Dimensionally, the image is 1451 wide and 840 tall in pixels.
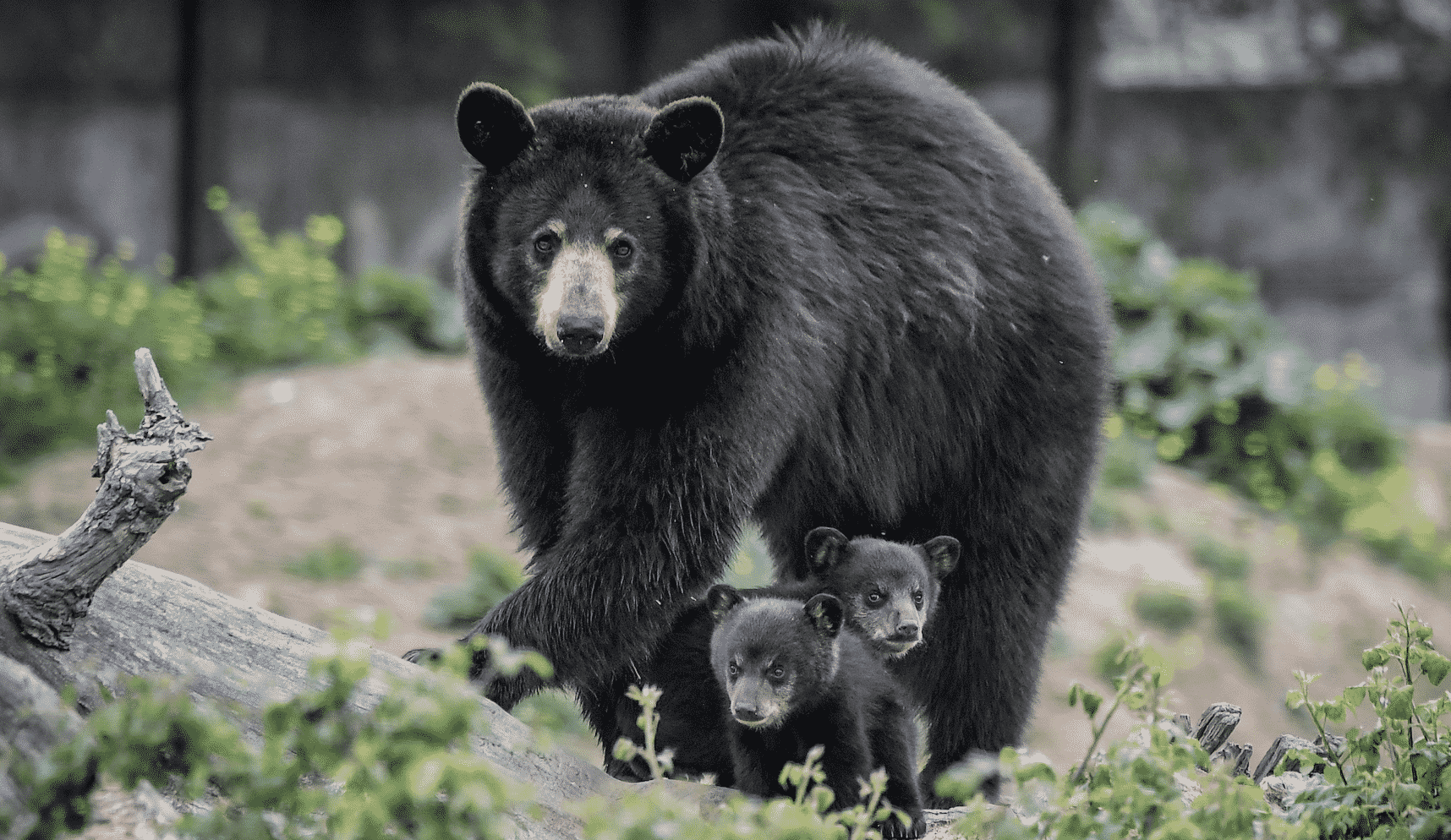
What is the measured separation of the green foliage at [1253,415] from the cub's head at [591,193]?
5796mm

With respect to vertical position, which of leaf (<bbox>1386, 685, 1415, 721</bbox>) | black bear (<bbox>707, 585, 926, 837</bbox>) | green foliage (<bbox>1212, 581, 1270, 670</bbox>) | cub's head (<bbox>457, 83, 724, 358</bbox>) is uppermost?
cub's head (<bbox>457, 83, 724, 358</bbox>)

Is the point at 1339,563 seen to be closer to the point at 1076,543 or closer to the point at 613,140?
the point at 1076,543

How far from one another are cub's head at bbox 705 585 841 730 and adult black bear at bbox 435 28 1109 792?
0.82 ft

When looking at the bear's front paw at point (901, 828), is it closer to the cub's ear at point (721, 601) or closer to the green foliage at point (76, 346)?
the cub's ear at point (721, 601)

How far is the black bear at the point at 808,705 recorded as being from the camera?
326 centimetres

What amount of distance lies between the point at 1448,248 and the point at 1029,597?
866cm

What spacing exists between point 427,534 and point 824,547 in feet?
13.1

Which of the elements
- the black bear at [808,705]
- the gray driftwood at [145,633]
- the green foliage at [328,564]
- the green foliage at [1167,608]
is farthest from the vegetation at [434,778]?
the green foliage at [1167,608]

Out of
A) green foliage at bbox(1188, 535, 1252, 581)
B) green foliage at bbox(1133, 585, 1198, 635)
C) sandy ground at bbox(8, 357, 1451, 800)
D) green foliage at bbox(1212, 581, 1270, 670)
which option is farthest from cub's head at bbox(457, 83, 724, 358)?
green foliage at bbox(1188, 535, 1252, 581)

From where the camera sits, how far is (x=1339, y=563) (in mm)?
8680

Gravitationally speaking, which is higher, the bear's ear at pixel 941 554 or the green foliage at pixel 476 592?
the bear's ear at pixel 941 554

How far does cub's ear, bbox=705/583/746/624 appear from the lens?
3.53 m

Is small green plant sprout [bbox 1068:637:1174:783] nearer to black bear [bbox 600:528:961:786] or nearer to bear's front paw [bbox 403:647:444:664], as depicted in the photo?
black bear [bbox 600:528:961:786]

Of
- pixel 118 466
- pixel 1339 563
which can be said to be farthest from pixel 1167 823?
pixel 1339 563
